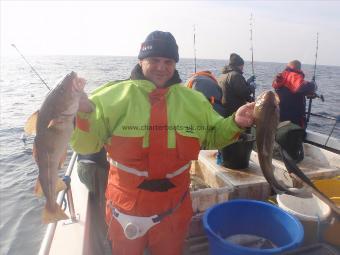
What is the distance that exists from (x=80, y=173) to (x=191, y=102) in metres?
1.89

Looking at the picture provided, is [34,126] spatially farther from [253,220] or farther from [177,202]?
[253,220]

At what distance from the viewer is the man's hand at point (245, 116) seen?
286cm

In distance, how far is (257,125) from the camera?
2.64 m

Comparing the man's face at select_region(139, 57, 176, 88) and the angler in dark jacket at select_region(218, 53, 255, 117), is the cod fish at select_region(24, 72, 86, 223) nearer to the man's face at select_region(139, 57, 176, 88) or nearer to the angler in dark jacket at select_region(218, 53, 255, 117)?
the man's face at select_region(139, 57, 176, 88)

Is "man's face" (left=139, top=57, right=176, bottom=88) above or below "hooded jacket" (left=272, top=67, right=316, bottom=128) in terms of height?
above

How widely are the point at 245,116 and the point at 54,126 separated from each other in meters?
1.55

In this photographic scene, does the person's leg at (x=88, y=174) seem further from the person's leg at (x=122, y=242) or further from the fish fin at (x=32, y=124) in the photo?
the fish fin at (x=32, y=124)

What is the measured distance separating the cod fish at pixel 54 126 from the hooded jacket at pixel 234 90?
5.78 meters

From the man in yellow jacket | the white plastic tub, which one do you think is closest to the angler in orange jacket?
the white plastic tub

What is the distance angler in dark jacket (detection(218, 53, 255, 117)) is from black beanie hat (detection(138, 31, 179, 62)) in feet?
15.8

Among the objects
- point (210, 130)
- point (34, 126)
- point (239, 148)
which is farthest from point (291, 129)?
point (34, 126)

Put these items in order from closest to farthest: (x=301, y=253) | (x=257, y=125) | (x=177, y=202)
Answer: (x=257, y=125)
(x=177, y=202)
(x=301, y=253)

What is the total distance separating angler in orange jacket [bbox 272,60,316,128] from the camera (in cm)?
751

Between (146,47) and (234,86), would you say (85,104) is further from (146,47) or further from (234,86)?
(234,86)
